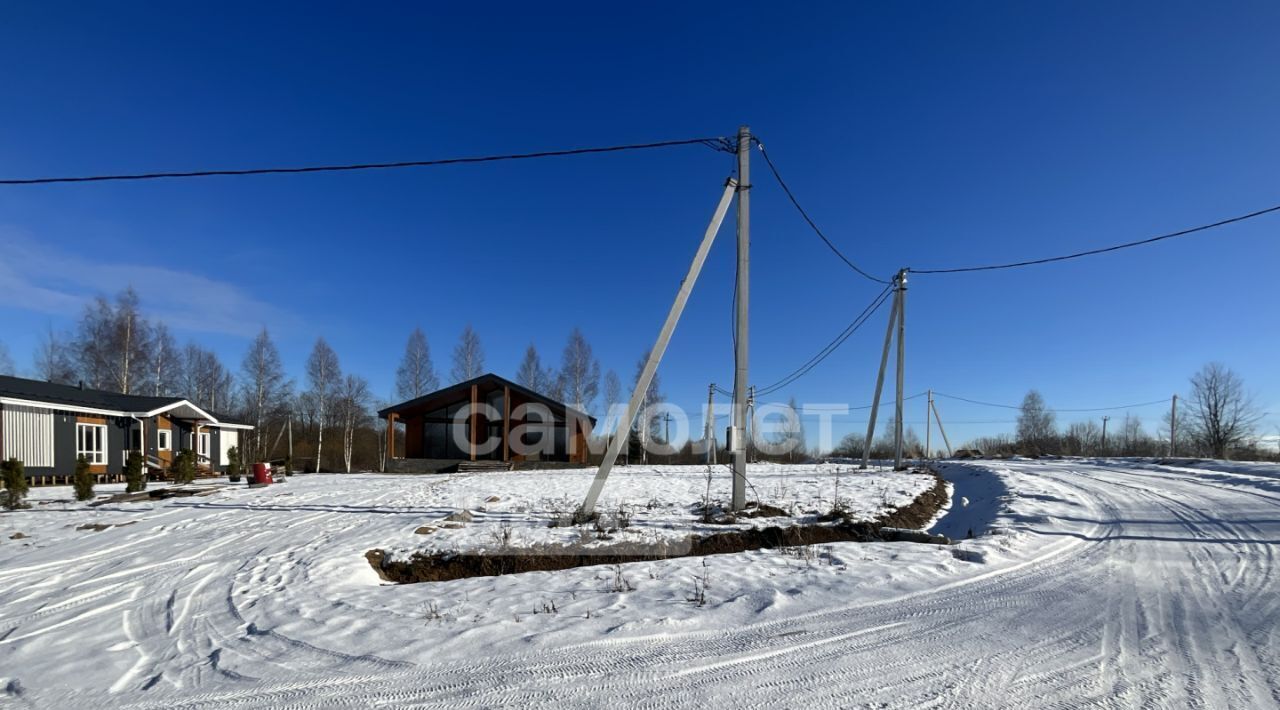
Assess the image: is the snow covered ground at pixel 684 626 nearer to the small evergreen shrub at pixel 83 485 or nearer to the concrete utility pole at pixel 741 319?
the concrete utility pole at pixel 741 319

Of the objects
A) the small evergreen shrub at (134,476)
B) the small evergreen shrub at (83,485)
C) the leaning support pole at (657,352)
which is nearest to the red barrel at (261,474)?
the small evergreen shrub at (134,476)

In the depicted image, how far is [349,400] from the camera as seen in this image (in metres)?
38.8

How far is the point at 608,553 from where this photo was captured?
7082 mm

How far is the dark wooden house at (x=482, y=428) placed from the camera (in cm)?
2781

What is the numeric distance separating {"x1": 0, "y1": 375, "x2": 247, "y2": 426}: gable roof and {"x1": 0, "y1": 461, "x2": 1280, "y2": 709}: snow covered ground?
1348cm

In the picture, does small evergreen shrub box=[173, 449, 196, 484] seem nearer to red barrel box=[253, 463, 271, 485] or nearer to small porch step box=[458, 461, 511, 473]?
red barrel box=[253, 463, 271, 485]

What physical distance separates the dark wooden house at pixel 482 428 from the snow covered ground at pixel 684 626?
1941 centimetres

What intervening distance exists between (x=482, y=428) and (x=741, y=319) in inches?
861

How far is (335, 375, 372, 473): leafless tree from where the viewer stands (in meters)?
37.5

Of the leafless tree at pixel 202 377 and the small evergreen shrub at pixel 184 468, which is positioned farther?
the leafless tree at pixel 202 377

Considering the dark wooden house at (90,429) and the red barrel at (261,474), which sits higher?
the dark wooden house at (90,429)

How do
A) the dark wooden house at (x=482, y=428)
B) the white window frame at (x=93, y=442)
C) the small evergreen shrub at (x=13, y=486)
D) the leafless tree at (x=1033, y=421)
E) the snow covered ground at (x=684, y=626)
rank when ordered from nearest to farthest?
the snow covered ground at (x=684, y=626)
the small evergreen shrub at (x=13, y=486)
the white window frame at (x=93, y=442)
the dark wooden house at (x=482, y=428)
the leafless tree at (x=1033, y=421)

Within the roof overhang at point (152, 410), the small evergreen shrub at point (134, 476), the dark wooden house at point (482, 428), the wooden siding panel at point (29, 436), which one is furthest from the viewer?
the dark wooden house at point (482, 428)

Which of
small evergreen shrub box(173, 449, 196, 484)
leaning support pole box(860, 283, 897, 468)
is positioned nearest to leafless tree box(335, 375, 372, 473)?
small evergreen shrub box(173, 449, 196, 484)
